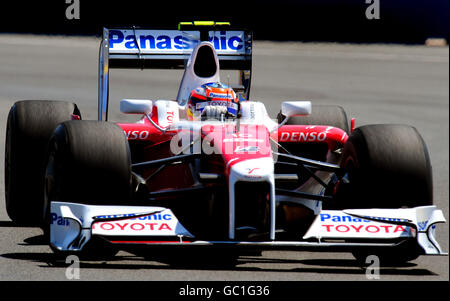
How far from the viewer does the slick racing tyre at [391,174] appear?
719 cm

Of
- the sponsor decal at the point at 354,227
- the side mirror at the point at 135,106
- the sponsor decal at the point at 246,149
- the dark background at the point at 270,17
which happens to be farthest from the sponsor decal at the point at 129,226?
the dark background at the point at 270,17

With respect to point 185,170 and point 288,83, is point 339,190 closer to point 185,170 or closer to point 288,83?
point 185,170

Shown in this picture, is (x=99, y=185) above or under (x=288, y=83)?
above

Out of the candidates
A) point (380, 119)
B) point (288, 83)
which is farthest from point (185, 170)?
point (288, 83)

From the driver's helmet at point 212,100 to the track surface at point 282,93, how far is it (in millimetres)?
1482

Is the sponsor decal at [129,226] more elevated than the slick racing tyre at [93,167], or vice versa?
the slick racing tyre at [93,167]

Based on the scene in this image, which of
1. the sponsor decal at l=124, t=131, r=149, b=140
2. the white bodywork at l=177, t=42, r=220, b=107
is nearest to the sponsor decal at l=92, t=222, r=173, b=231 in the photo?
the sponsor decal at l=124, t=131, r=149, b=140

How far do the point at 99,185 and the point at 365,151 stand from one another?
204 cm

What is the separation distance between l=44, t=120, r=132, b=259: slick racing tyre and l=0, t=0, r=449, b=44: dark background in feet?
62.2

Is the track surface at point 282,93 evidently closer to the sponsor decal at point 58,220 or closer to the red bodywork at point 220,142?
the sponsor decal at point 58,220

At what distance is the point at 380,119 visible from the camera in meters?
16.7
